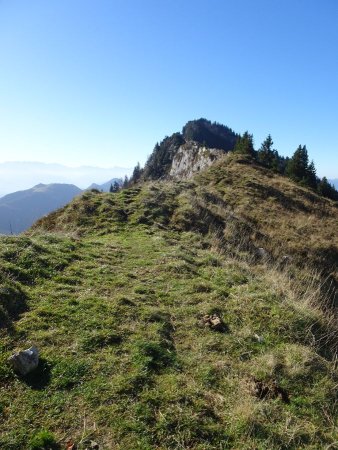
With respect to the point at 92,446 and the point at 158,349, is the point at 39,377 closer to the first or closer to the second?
the point at 92,446

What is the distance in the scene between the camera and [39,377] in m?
6.55

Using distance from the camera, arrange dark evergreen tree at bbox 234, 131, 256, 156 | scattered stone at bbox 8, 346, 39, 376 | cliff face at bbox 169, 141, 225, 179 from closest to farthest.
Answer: scattered stone at bbox 8, 346, 39, 376, dark evergreen tree at bbox 234, 131, 256, 156, cliff face at bbox 169, 141, 225, 179

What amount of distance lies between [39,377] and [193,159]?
6136 centimetres

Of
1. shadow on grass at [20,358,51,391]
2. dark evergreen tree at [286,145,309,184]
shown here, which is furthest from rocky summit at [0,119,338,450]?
dark evergreen tree at [286,145,309,184]

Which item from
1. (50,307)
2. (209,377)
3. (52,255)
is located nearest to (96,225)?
(52,255)

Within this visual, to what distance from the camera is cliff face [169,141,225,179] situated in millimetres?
57094

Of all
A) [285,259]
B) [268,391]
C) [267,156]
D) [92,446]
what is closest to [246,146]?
[267,156]

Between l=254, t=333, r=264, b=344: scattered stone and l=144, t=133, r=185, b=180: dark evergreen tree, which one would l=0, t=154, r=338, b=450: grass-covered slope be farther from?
l=144, t=133, r=185, b=180: dark evergreen tree

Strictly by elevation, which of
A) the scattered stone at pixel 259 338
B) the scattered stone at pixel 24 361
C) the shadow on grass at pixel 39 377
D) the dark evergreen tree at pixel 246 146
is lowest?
the shadow on grass at pixel 39 377

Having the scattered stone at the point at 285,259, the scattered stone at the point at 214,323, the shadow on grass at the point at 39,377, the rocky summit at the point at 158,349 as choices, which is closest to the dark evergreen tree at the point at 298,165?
the scattered stone at the point at 285,259

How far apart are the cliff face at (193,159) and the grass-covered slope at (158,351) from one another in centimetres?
4025

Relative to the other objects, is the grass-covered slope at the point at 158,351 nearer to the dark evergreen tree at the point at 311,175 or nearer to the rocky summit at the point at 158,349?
the rocky summit at the point at 158,349

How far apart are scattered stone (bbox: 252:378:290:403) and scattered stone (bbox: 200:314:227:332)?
6.65ft

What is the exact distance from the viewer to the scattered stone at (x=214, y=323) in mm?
8875
